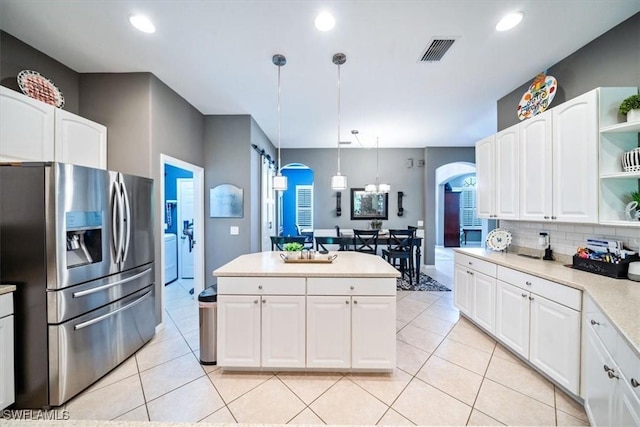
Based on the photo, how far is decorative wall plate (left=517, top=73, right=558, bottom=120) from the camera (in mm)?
2510

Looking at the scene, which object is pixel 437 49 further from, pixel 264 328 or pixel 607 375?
pixel 264 328

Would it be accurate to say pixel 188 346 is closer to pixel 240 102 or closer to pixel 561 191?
pixel 240 102

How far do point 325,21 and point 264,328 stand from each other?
2.46 m

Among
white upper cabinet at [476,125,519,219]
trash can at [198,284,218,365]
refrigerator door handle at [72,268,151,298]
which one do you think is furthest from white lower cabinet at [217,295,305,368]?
white upper cabinet at [476,125,519,219]

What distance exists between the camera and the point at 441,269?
5.90 metres

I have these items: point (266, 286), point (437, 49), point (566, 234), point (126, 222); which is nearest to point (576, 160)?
point (566, 234)

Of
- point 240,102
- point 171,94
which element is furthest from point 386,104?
point 171,94

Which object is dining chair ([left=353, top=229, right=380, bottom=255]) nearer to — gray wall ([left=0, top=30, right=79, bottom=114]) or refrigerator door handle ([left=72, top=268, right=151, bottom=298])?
refrigerator door handle ([left=72, top=268, right=151, bottom=298])

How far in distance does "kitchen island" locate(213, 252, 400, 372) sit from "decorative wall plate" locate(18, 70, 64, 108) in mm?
2132

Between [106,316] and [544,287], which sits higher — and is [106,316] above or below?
below

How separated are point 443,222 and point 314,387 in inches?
345

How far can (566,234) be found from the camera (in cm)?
253

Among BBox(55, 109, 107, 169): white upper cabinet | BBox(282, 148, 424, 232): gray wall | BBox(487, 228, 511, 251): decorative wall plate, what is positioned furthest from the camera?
BBox(282, 148, 424, 232): gray wall

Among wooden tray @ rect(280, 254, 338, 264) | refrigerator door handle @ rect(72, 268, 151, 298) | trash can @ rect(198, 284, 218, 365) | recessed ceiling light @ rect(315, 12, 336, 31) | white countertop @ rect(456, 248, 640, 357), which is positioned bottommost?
trash can @ rect(198, 284, 218, 365)
